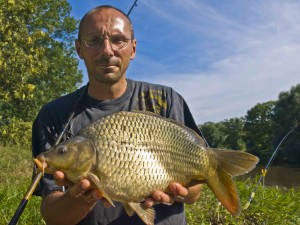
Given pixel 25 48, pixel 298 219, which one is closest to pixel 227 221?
pixel 298 219

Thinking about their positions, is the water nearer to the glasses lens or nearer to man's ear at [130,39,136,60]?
man's ear at [130,39,136,60]

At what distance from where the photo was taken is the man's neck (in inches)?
96.2

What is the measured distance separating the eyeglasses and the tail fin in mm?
834

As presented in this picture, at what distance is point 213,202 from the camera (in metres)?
4.84

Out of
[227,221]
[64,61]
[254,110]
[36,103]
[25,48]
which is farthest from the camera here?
[254,110]

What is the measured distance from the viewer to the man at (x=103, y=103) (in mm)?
2316

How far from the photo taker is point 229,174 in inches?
87.0

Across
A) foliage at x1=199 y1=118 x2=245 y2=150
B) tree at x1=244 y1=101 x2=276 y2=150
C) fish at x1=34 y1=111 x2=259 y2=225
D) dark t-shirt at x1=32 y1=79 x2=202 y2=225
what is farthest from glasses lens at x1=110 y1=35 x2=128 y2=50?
foliage at x1=199 y1=118 x2=245 y2=150

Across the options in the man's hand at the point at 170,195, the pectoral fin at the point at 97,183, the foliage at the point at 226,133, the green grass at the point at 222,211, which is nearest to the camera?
the pectoral fin at the point at 97,183

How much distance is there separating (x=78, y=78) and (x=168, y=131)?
2621 cm

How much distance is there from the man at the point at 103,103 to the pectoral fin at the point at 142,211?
0.58ft

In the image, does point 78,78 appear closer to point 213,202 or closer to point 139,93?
point 213,202

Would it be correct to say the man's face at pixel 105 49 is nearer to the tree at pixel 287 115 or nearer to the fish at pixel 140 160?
the fish at pixel 140 160

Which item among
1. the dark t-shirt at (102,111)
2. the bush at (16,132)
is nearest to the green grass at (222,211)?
the dark t-shirt at (102,111)
